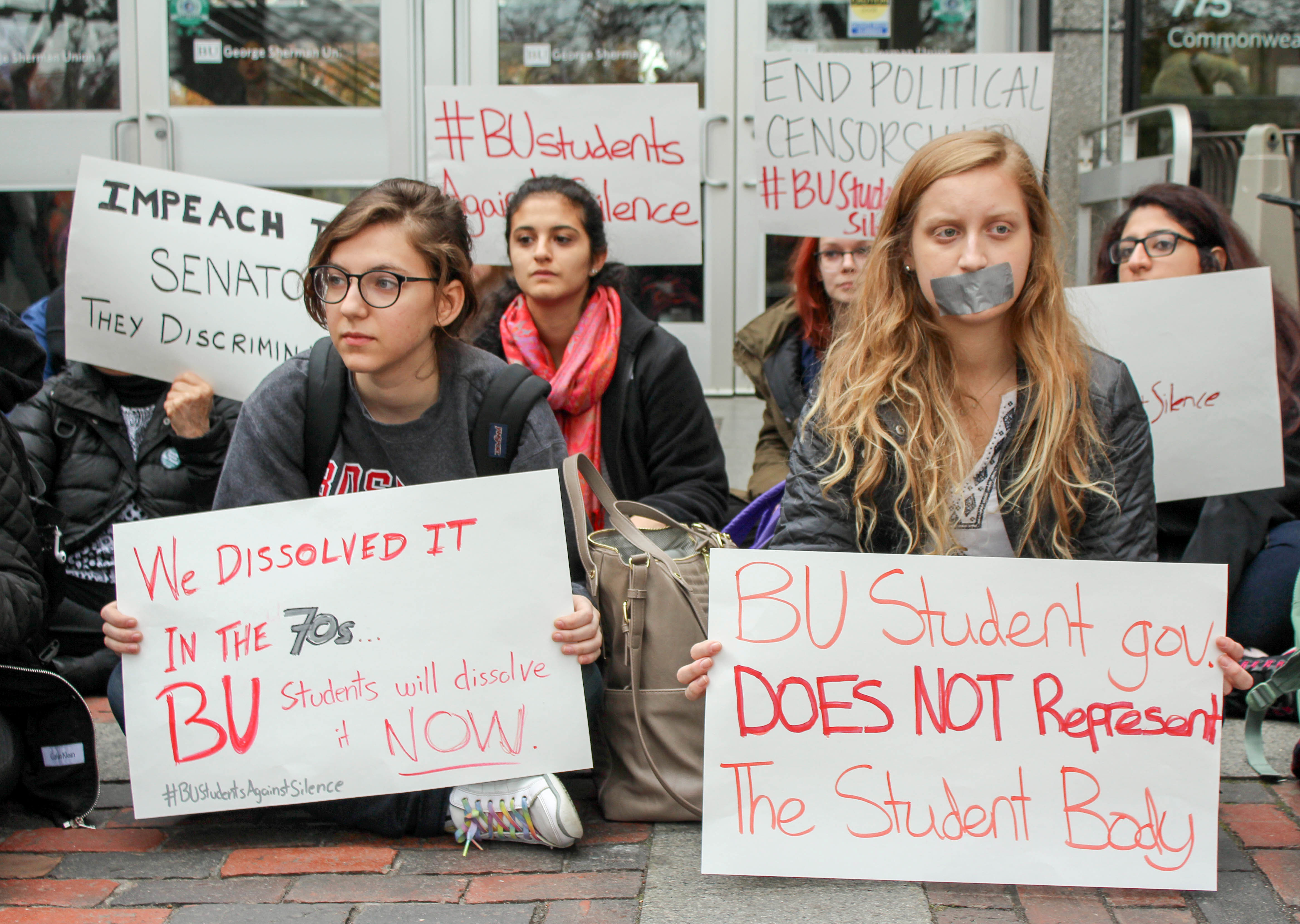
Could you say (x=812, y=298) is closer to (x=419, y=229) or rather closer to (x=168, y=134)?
(x=419, y=229)

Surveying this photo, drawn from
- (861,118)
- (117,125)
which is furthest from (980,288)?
(117,125)

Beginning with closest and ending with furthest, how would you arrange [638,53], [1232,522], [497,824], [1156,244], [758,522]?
[497,824]
[758,522]
[1232,522]
[1156,244]
[638,53]

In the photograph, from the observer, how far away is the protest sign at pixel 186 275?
336cm

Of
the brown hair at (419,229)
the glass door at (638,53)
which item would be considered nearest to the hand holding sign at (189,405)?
the brown hair at (419,229)

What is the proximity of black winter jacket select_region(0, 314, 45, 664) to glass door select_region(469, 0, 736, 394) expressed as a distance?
294cm

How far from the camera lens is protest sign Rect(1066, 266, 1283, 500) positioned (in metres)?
3.15

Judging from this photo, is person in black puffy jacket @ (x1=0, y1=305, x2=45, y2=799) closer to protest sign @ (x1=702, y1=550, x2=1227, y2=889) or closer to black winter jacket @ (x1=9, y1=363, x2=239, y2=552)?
black winter jacket @ (x1=9, y1=363, x2=239, y2=552)

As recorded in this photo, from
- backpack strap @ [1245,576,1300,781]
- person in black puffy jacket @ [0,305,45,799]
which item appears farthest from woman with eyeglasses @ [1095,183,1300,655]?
person in black puffy jacket @ [0,305,45,799]

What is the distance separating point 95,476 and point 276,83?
265 cm

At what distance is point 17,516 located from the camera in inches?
103

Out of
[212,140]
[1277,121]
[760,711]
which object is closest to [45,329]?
[212,140]

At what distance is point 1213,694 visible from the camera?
2207mm

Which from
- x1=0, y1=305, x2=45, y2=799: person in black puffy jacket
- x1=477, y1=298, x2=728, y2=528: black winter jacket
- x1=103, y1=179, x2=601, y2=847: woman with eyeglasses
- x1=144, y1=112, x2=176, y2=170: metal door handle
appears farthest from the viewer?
x1=144, y1=112, x2=176, y2=170: metal door handle

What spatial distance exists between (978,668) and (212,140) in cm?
453
